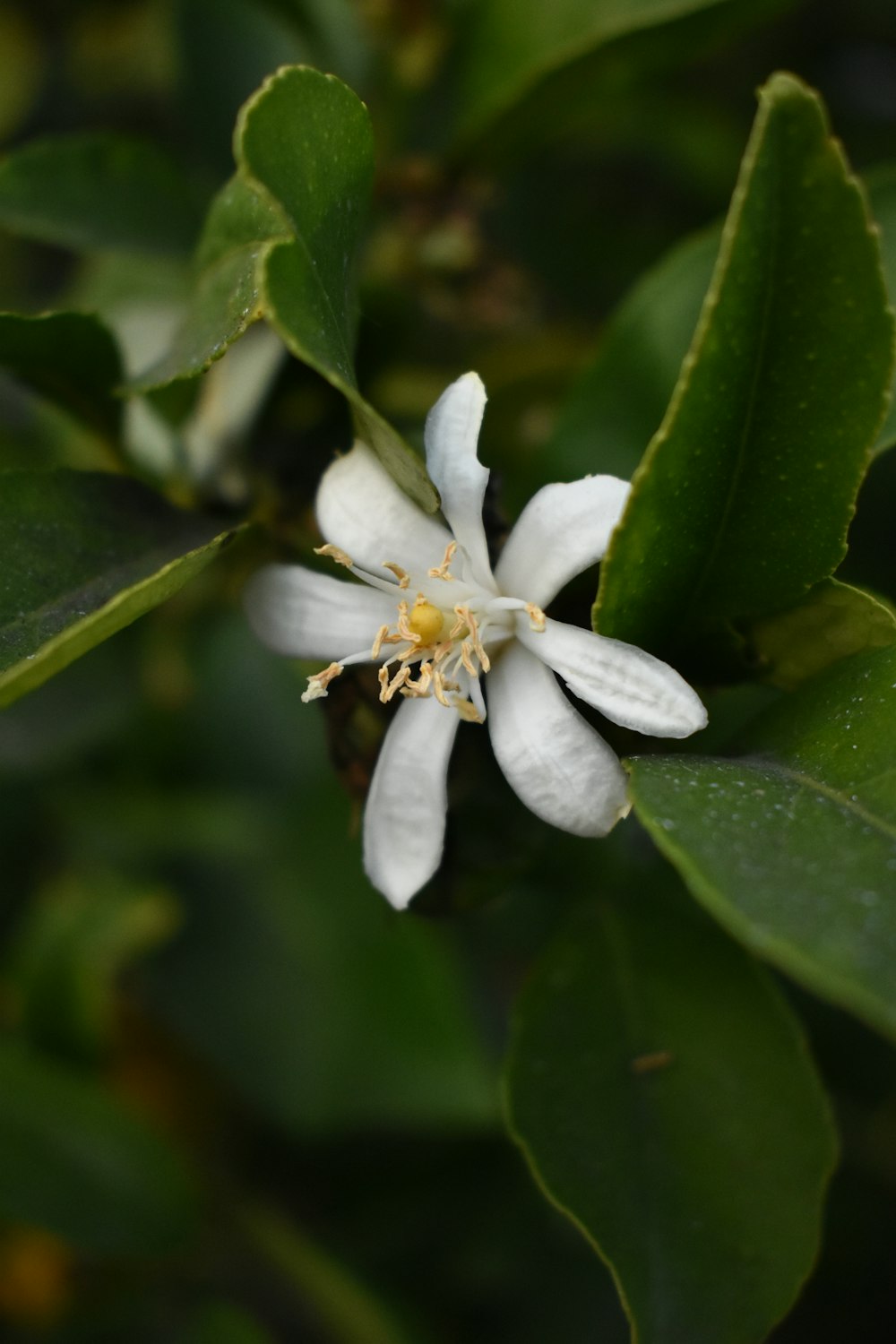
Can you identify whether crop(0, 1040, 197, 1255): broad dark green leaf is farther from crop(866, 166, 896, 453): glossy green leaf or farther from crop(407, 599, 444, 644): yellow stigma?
crop(866, 166, 896, 453): glossy green leaf

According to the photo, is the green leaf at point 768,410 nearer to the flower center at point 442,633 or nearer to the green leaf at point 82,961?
the flower center at point 442,633

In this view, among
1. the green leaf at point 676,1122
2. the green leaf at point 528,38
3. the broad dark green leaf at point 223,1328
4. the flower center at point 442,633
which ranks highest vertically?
the green leaf at point 528,38

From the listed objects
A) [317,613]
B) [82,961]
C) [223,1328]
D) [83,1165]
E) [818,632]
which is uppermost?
[317,613]

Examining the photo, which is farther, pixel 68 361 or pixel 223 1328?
pixel 223 1328

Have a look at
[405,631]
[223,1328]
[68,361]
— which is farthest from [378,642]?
[223,1328]

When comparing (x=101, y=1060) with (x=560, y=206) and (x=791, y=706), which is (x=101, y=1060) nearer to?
(x=791, y=706)

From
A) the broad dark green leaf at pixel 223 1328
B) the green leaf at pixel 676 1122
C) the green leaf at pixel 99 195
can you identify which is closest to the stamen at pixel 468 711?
the green leaf at pixel 676 1122

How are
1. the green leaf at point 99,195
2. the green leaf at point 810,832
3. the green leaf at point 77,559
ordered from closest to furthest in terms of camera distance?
the green leaf at point 810,832, the green leaf at point 77,559, the green leaf at point 99,195

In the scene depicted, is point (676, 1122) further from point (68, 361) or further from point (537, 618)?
point (68, 361)
